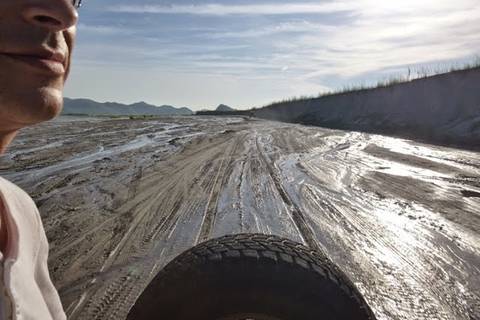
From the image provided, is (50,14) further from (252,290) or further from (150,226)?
(150,226)

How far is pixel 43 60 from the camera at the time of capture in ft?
3.89

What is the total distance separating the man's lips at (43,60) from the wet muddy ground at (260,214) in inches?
87.6

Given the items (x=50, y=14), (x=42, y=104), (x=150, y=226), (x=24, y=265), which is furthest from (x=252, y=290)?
(x=150, y=226)

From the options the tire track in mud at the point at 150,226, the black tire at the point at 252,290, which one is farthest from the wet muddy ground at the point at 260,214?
the black tire at the point at 252,290

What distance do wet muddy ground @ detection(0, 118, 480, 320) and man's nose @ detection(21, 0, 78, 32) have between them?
2.32 meters

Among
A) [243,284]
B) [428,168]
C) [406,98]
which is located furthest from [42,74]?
[406,98]

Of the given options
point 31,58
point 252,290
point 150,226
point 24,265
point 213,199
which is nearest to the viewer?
point 31,58

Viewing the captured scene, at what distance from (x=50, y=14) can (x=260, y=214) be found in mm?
4722

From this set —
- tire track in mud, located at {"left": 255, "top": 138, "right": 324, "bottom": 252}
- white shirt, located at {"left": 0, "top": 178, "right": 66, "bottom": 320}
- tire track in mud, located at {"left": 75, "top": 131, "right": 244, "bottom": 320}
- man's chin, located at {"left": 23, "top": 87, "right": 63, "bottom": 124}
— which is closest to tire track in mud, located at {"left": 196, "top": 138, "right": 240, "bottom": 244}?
tire track in mud, located at {"left": 75, "top": 131, "right": 244, "bottom": 320}

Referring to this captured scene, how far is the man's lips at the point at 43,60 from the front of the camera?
1137 millimetres

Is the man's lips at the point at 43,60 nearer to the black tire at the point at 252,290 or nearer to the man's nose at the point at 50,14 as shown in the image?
the man's nose at the point at 50,14

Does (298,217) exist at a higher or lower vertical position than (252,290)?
lower

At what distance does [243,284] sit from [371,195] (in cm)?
548

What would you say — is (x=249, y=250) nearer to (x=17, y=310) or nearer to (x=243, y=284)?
(x=243, y=284)
